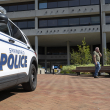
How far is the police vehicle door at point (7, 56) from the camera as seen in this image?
2.79 meters

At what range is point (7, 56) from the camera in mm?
3002

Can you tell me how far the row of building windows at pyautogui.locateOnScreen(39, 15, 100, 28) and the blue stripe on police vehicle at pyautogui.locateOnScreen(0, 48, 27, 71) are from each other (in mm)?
21100

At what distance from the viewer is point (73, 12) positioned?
2288cm

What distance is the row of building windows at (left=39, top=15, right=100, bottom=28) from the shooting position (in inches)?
930

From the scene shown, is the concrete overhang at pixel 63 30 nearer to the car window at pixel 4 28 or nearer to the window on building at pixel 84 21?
the window on building at pixel 84 21

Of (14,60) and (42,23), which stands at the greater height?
(42,23)

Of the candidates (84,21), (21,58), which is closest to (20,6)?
(84,21)

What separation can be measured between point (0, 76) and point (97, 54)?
7675mm

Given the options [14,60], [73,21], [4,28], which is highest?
[73,21]

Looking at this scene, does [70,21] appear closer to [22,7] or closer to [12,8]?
[22,7]

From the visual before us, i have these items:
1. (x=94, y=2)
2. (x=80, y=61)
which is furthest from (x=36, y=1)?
(x=80, y=61)

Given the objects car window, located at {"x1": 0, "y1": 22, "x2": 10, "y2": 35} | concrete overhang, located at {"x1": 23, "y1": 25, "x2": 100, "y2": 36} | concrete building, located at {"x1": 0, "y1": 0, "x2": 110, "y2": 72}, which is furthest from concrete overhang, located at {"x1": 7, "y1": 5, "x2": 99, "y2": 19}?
car window, located at {"x1": 0, "y1": 22, "x2": 10, "y2": 35}

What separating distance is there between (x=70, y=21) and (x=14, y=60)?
72.1 ft

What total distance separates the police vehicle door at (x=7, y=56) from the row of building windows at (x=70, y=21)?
2167cm
